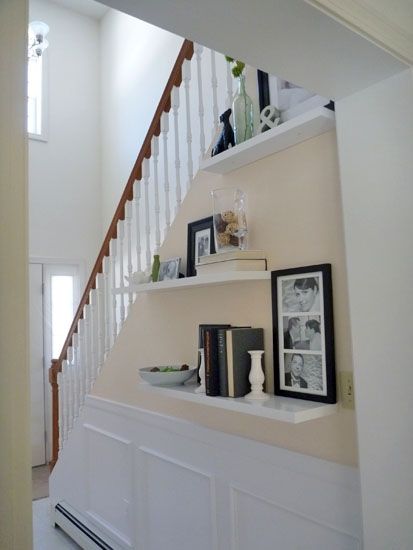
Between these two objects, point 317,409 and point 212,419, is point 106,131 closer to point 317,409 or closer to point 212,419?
point 212,419

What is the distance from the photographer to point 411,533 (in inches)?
46.7

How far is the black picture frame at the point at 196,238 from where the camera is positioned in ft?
6.57

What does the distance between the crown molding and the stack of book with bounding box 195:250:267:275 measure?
788mm

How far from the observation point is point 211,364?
170 centimetres

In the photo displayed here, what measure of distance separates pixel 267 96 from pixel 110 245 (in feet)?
4.57

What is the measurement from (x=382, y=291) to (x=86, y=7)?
5.55 metres

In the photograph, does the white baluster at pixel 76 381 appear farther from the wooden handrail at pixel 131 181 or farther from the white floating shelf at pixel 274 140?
the white floating shelf at pixel 274 140

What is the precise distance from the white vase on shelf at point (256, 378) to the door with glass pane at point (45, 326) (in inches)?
136

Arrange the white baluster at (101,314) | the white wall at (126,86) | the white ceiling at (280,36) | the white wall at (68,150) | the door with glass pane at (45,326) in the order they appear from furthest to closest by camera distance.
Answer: the white wall at (68,150) → the door with glass pane at (45,326) → the white wall at (126,86) → the white baluster at (101,314) → the white ceiling at (280,36)

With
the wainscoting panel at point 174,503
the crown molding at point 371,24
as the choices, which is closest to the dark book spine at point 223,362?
the wainscoting panel at point 174,503

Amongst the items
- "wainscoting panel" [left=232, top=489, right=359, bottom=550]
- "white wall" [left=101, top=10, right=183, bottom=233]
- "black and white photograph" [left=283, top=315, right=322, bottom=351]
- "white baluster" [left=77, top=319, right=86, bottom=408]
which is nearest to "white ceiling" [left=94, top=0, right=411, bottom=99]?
"black and white photograph" [left=283, top=315, right=322, bottom=351]

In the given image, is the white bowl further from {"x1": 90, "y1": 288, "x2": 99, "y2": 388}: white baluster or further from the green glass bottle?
{"x1": 90, "y1": 288, "x2": 99, "y2": 388}: white baluster

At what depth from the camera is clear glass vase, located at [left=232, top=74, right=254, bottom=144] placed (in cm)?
177

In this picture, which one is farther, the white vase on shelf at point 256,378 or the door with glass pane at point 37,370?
the door with glass pane at point 37,370
